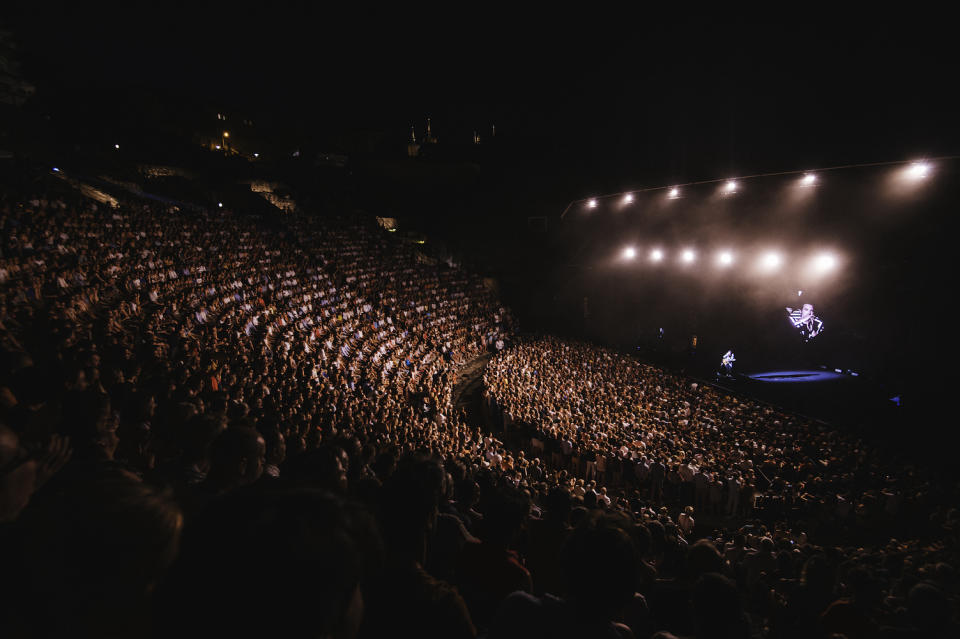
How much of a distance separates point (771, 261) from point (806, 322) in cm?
322

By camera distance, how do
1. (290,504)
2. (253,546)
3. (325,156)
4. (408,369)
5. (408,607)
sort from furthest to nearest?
(325,156) < (408,369) < (408,607) < (290,504) < (253,546)

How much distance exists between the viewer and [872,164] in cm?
1307

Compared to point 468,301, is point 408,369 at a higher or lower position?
lower

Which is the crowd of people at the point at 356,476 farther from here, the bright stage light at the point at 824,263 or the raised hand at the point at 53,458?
the bright stage light at the point at 824,263

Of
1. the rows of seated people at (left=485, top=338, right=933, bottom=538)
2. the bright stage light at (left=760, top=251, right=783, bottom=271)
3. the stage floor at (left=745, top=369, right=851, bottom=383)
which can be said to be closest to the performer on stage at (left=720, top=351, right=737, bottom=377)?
the stage floor at (left=745, top=369, right=851, bottom=383)

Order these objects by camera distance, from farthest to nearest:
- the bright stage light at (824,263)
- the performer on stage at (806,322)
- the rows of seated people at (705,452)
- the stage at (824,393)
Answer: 1. the performer on stage at (806,322)
2. the bright stage light at (824,263)
3. the stage at (824,393)
4. the rows of seated people at (705,452)

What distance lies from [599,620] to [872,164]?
17924 millimetres

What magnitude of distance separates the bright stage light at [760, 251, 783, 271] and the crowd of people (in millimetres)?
7449

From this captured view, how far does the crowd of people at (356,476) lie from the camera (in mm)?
1013

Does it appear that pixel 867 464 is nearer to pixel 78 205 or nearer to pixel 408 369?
pixel 408 369

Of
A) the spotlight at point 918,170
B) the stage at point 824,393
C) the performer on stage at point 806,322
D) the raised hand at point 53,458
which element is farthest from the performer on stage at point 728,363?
the raised hand at point 53,458

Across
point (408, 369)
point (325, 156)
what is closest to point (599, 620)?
point (408, 369)

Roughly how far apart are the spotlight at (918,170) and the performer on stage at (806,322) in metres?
6.11

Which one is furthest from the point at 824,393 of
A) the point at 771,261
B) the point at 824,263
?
the point at 771,261
